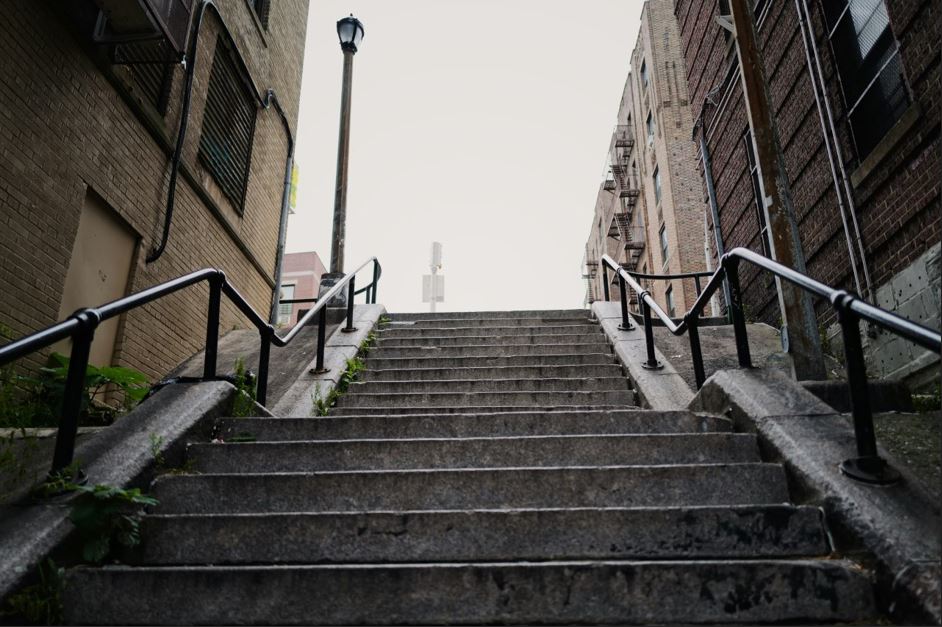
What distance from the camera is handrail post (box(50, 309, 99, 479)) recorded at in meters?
2.84

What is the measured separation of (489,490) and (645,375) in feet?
8.93

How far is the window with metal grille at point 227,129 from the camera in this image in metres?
9.09

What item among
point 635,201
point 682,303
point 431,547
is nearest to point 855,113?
point 431,547

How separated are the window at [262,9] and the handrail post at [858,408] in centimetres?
1110

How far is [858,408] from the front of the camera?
2654mm

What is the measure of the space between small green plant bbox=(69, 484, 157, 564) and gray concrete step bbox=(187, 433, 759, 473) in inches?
27.6

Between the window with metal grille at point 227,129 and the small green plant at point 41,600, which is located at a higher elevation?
the window with metal grille at point 227,129

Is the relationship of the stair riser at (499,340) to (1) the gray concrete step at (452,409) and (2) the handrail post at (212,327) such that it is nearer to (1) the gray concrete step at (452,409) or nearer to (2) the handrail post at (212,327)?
(1) the gray concrete step at (452,409)

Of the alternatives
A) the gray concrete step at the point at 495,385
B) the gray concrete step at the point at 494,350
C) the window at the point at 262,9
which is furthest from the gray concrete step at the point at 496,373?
the window at the point at 262,9

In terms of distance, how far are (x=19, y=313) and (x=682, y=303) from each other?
2088cm

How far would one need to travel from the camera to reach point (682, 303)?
23.0 meters

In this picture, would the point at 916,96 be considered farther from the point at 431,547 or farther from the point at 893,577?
the point at 431,547

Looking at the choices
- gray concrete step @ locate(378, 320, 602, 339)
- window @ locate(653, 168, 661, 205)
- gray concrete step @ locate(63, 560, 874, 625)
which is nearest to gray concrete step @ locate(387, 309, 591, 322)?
gray concrete step @ locate(378, 320, 602, 339)

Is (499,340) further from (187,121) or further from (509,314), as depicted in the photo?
A: (187,121)
